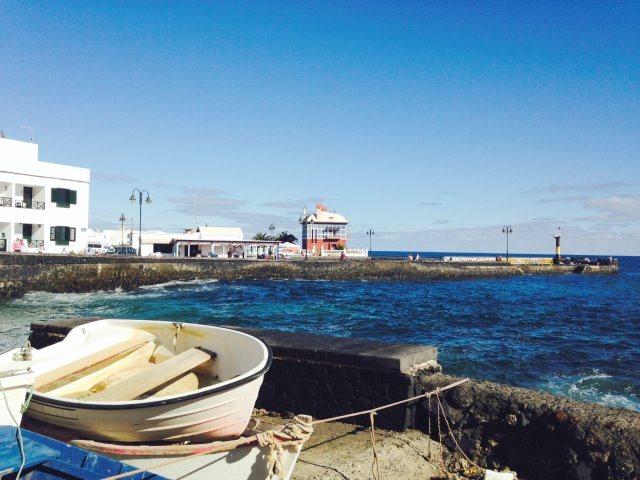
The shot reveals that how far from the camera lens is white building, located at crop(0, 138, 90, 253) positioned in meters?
35.1

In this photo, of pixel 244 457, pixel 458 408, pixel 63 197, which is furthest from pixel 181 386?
pixel 63 197

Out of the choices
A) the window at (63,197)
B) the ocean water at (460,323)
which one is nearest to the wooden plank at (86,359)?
the ocean water at (460,323)

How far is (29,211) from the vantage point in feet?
117

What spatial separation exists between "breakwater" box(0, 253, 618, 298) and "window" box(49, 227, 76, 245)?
3810 mm

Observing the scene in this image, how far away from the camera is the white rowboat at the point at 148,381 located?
14.2ft

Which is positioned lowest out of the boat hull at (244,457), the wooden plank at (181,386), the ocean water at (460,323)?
the ocean water at (460,323)

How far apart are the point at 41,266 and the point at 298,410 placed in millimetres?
30028

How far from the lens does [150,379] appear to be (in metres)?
5.02

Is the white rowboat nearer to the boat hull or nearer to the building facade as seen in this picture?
the boat hull

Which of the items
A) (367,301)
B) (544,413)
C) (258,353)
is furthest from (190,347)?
(367,301)

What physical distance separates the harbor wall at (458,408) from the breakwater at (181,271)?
28198mm

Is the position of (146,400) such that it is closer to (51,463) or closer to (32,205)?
(51,463)

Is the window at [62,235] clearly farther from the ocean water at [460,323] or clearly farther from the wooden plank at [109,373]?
the wooden plank at [109,373]

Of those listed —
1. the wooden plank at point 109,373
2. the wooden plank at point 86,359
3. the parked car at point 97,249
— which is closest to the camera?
the wooden plank at point 86,359
